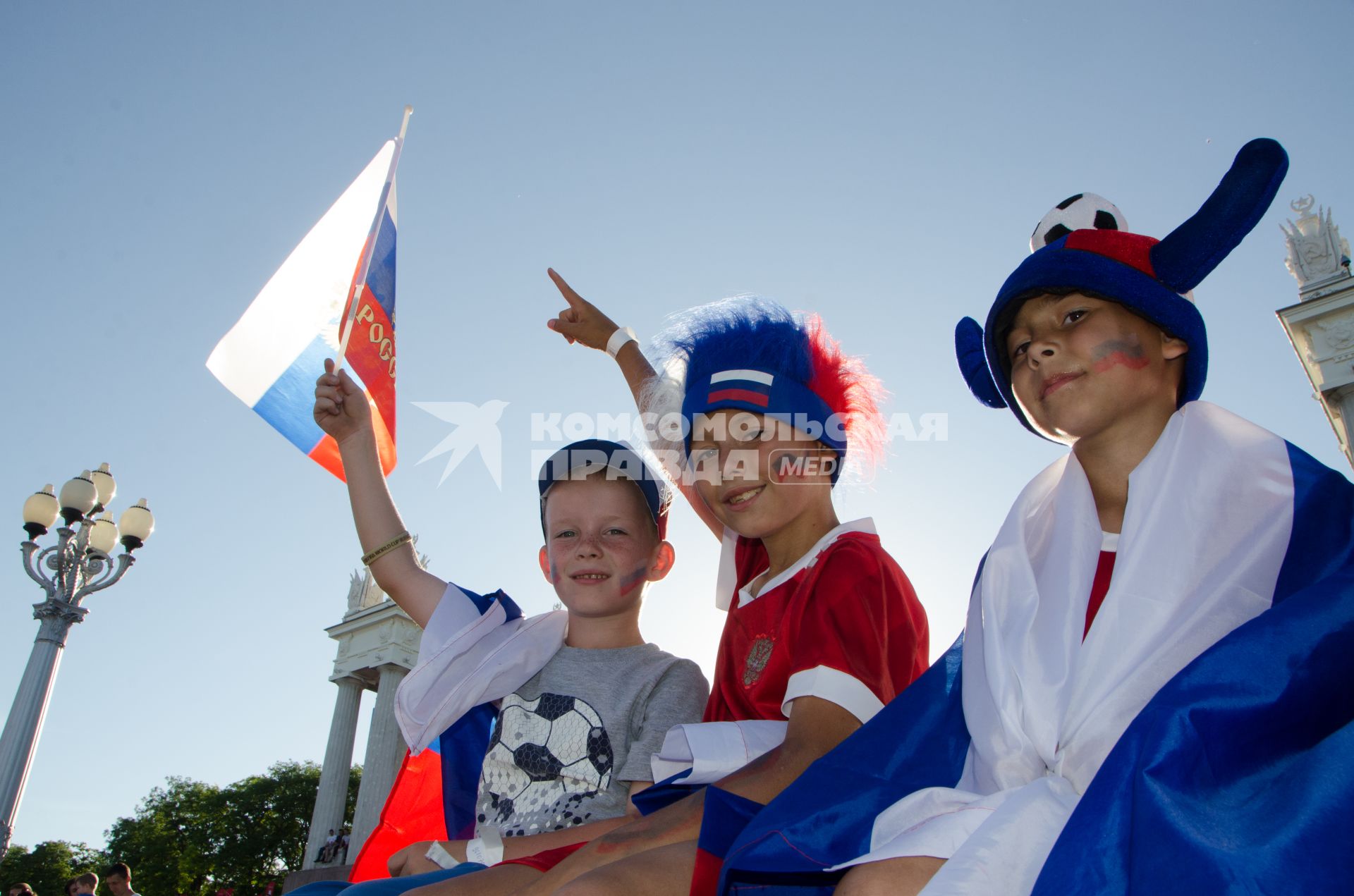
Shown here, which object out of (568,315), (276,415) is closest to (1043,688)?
(568,315)

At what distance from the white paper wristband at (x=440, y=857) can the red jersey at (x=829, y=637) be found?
2.40 feet

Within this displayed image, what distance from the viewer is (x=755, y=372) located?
2639 millimetres

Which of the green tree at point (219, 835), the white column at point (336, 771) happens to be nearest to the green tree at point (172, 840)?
the green tree at point (219, 835)

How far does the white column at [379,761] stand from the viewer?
25.5 m

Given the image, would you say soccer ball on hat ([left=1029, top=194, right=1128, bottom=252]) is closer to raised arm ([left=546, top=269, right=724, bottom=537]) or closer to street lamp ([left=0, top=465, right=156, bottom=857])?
raised arm ([left=546, top=269, right=724, bottom=537])

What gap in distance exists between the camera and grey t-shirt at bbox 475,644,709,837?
2.58 metres

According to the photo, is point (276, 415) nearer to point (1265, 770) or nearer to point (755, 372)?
point (755, 372)

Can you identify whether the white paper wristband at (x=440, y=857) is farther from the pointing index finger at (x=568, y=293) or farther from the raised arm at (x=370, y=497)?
the pointing index finger at (x=568, y=293)

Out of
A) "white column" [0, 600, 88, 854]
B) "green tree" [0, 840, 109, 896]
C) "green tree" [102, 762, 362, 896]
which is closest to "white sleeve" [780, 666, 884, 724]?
"white column" [0, 600, 88, 854]

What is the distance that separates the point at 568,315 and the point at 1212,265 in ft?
8.41

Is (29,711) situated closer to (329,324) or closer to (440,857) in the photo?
(329,324)

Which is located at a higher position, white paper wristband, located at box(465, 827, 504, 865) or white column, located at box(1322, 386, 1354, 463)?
white column, located at box(1322, 386, 1354, 463)

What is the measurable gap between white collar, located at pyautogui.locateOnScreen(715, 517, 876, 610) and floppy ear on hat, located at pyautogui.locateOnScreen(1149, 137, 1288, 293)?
0.92 m

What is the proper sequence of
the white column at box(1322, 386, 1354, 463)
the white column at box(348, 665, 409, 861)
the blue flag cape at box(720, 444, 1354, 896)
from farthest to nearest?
the white column at box(348, 665, 409, 861)
the white column at box(1322, 386, 1354, 463)
the blue flag cape at box(720, 444, 1354, 896)
